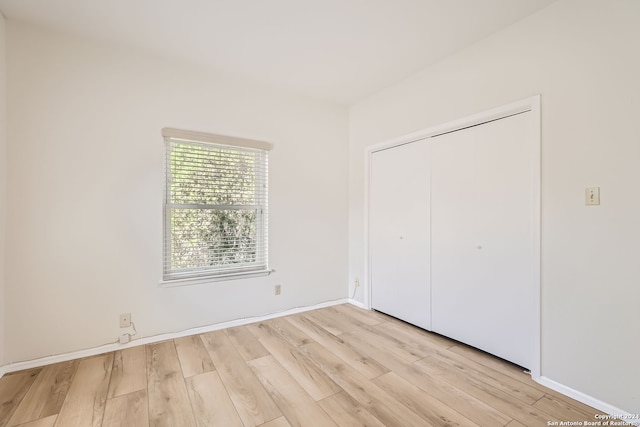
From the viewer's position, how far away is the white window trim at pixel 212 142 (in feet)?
8.49

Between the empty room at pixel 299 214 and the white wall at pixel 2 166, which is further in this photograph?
the white wall at pixel 2 166

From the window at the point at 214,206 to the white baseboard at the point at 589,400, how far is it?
2.47 m

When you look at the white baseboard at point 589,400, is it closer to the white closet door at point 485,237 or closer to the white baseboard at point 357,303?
the white closet door at point 485,237

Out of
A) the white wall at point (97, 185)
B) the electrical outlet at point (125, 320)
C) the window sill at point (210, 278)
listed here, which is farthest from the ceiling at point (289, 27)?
the electrical outlet at point (125, 320)

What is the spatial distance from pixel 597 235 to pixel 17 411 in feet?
11.6

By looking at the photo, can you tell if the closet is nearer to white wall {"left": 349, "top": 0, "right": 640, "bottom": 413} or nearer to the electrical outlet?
white wall {"left": 349, "top": 0, "right": 640, "bottom": 413}

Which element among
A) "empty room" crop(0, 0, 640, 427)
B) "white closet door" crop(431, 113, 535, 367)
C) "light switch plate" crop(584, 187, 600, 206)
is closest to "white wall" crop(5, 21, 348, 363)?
"empty room" crop(0, 0, 640, 427)

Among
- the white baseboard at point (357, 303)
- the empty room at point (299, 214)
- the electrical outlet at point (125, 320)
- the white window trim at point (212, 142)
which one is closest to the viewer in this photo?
the empty room at point (299, 214)

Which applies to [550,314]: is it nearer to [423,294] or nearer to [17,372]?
[423,294]

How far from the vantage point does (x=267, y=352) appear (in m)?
2.36

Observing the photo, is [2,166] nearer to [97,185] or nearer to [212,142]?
[97,185]

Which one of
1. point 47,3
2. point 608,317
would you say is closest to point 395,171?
point 608,317

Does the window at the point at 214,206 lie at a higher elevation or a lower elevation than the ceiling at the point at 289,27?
lower

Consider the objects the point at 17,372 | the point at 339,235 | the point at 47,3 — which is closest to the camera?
the point at 47,3
